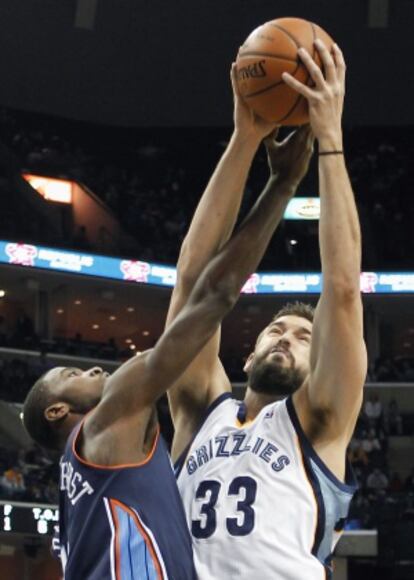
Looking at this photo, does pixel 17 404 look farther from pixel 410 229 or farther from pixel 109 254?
pixel 410 229

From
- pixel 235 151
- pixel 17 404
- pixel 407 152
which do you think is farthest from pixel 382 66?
pixel 235 151

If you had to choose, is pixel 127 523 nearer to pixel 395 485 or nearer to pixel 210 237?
pixel 210 237

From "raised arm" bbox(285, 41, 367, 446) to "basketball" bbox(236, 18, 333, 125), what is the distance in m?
0.05

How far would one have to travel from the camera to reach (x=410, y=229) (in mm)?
26141

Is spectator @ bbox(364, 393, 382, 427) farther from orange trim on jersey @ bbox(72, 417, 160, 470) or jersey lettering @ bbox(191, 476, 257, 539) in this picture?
orange trim on jersey @ bbox(72, 417, 160, 470)

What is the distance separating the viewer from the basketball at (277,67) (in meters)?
3.52

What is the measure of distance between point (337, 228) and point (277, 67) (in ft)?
1.72

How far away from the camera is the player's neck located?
391 cm

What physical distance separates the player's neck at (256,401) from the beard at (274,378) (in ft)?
0.04

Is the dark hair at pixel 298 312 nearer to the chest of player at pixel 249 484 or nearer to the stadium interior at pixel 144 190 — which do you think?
the chest of player at pixel 249 484

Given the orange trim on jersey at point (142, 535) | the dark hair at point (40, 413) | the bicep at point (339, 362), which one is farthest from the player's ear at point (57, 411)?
the bicep at point (339, 362)

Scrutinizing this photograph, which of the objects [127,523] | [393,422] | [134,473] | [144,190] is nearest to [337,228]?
[134,473]

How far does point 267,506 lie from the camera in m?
3.52

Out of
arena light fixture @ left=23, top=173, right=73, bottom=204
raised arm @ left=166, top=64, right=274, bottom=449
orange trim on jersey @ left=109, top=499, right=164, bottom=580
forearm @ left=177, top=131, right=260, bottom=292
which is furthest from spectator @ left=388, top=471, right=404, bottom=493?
orange trim on jersey @ left=109, top=499, right=164, bottom=580
